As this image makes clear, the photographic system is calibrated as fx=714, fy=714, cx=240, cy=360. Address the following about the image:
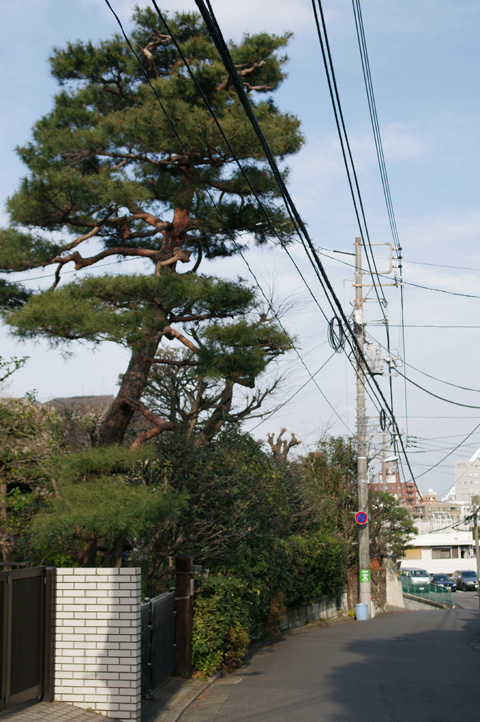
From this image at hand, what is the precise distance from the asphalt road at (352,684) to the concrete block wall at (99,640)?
4.32ft

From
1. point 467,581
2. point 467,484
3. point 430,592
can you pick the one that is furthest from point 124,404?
point 467,484

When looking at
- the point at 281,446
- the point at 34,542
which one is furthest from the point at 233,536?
the point at 281,446

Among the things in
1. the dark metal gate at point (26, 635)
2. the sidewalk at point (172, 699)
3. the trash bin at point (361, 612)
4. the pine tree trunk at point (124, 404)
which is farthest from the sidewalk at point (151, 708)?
the trash bin at point (361, 612)

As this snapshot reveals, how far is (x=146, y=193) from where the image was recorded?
A: 10.9 m

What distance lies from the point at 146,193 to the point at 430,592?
34861 mm

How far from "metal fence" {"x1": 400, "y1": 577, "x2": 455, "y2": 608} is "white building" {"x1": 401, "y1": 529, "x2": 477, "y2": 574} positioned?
35.5 meters

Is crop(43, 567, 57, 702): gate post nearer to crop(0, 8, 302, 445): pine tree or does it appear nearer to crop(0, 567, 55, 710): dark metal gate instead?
crop(0, 567, 55, 710): dark metal gate

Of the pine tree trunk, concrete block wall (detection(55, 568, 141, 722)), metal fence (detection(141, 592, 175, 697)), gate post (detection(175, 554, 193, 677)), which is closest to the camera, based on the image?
concrete block wall (detection(55, 568, 141, 722))

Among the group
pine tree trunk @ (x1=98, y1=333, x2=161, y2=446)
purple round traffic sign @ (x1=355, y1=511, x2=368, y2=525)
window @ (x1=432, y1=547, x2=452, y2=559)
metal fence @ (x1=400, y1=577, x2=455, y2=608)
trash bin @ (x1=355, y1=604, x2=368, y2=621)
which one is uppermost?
pine tree trunk @ (x1=98, y1=333, x2=161, y2=446)

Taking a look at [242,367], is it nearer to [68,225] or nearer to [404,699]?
[68,225]

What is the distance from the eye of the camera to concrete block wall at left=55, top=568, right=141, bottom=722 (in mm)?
7645

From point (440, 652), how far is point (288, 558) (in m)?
3.89

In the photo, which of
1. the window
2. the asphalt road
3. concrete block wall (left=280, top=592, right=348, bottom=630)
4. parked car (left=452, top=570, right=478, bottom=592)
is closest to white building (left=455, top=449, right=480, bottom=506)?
the window

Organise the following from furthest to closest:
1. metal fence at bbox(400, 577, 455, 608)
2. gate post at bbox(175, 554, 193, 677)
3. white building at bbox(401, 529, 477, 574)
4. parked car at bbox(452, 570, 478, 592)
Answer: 1. white building at bbox(401, 529, 477, 574)
2. parked car at bbox(452, 570, 478, 592)
3. metal fence at bbox(400, 577, 455, 608)
4. gate post at bbox(175, 554, 193, 677)
